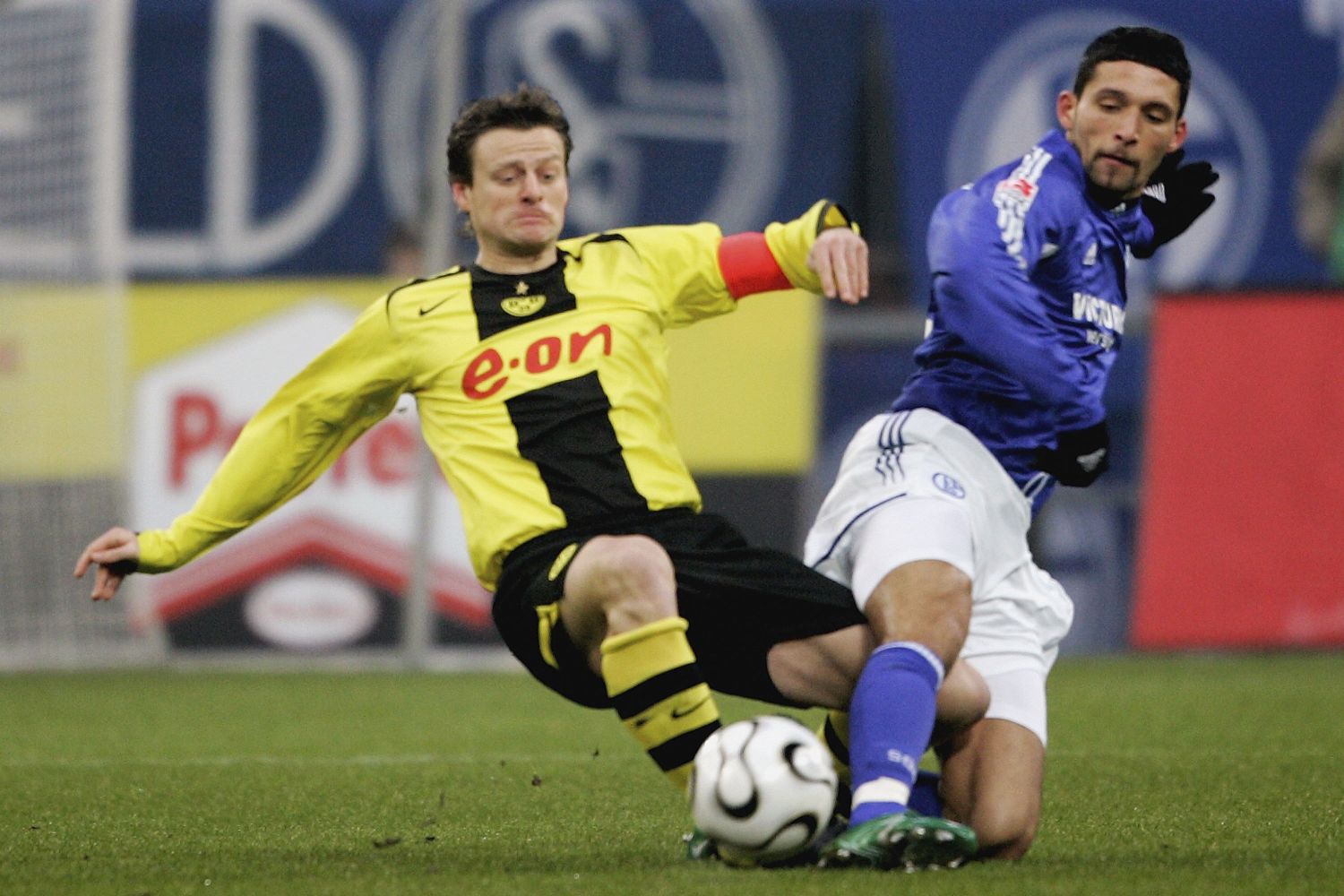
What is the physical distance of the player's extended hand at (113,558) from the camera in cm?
459

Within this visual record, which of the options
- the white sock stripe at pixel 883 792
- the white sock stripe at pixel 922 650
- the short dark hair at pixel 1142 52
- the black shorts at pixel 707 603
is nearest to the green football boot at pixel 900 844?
the white sock stripe at pixel 883 792

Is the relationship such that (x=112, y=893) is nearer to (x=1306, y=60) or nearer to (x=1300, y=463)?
(x=1300, y=463)

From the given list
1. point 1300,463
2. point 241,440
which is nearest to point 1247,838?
point 241,440

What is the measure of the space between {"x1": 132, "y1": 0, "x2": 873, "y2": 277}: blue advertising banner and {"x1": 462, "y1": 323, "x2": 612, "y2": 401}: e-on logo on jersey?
740 cm

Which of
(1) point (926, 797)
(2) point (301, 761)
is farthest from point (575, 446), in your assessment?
(2) point (301, 761)

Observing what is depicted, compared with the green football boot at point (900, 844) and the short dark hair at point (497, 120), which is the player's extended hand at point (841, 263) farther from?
the green football boot at point (900, 844)

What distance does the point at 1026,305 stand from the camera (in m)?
4.46

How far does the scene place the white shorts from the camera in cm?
470

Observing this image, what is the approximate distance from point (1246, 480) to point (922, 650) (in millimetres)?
6150

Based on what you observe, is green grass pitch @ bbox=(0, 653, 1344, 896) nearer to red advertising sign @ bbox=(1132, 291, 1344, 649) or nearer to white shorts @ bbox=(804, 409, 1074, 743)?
white shorts @ bbox=(804, 409, 1074, 743)

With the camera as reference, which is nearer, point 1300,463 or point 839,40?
point 1300,463

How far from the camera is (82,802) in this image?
5.61 m

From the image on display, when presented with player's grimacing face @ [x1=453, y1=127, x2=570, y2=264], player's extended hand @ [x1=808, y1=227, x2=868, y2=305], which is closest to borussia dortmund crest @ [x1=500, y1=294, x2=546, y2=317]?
player's grimacing face @ [x1=453, y1=127, x2=570, y2=264]

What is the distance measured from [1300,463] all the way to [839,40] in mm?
3619
